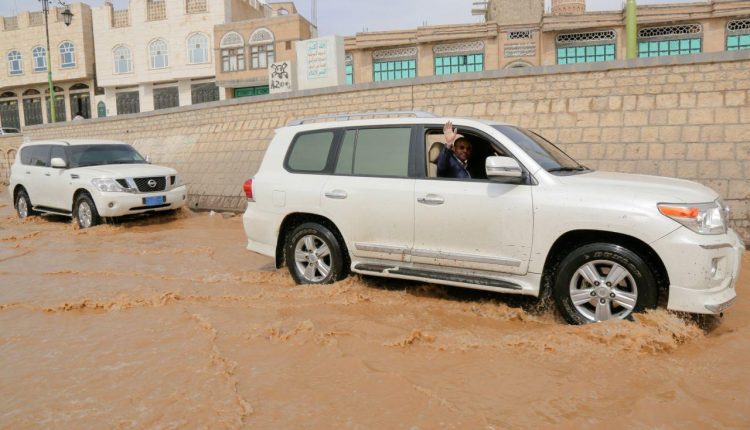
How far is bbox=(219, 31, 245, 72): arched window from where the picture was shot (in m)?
38.6

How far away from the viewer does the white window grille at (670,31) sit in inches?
1095

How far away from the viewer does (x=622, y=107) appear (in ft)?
31.5

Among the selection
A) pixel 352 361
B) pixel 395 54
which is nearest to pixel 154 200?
pixel 352 361

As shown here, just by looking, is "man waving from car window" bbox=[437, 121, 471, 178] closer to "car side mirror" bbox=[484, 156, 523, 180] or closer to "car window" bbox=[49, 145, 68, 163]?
"car side mirror" bbox=[484, 156, 523, 180]

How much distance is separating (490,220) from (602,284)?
39.3 inches

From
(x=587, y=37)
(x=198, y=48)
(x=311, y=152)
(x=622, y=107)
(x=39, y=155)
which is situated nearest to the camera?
(x=311, y=152)

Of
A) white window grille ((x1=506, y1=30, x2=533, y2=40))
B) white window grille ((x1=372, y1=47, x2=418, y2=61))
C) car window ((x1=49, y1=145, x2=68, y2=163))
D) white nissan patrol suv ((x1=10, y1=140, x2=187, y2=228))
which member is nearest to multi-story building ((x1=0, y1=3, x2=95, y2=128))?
white window grille ((x1=372, y1=47, x2=418, y2=61))

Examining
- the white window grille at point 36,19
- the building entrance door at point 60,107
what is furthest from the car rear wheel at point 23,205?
the white window grille at point 36,19

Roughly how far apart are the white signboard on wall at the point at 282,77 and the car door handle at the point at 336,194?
13619 millimetres

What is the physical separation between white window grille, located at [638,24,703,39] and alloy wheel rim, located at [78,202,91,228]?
28.1 metres

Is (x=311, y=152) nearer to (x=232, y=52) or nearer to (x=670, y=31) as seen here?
(x=670, y=31)

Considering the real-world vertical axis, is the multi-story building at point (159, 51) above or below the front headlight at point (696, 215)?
above

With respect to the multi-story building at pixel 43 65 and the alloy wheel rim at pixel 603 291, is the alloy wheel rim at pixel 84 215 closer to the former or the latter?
the alloy wheel rim at pixel 603 291

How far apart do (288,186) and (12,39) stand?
53.8 m
